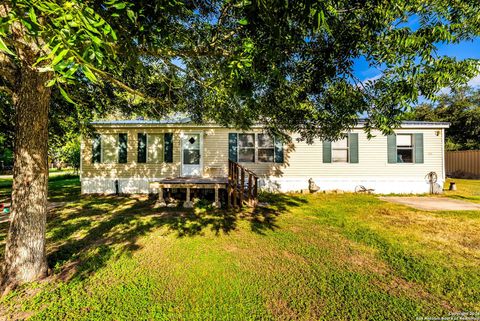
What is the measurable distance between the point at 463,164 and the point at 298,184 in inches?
598

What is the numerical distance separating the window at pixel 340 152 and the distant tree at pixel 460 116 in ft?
51.3

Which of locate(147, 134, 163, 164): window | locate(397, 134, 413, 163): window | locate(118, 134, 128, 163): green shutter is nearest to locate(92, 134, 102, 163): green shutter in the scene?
locate(118, 134, 128, 163): green shutter

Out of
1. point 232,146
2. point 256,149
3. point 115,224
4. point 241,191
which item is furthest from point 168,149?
point 115,224

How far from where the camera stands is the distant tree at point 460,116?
787 inches

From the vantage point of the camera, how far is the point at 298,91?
3.57 meters

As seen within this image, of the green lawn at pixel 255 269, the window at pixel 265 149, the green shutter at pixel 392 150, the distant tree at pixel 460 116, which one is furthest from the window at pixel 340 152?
the distant tree at pixel 460 116

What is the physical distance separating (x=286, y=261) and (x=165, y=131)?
7818 mm

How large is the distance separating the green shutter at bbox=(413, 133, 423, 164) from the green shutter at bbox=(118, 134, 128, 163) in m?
13.1

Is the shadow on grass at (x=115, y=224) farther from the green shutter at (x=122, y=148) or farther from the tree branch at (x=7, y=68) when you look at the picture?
the tree branch at (x=7, y=68)

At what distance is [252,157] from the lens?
9555mm

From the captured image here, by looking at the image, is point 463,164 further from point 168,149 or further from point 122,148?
point 122,148

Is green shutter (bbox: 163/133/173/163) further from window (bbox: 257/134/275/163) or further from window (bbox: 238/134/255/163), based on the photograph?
window (bbox: 257/134/275/163)

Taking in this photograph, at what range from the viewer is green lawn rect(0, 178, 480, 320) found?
2.31 meters

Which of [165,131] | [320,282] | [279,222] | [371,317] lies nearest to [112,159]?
[165,131]
